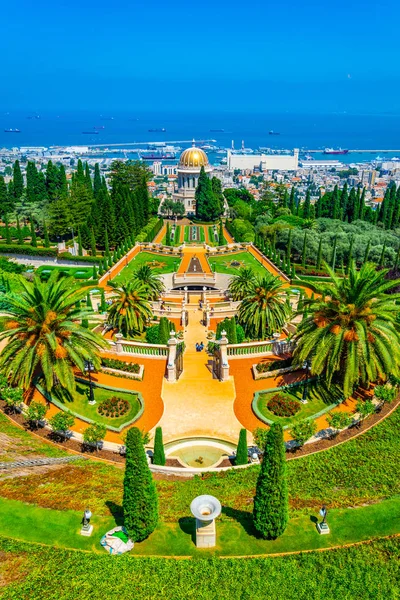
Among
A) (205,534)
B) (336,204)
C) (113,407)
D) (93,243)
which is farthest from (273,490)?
(336,204)

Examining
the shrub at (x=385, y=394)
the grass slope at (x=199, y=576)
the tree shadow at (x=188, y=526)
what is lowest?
the tree shadow at (x=188, y=526)

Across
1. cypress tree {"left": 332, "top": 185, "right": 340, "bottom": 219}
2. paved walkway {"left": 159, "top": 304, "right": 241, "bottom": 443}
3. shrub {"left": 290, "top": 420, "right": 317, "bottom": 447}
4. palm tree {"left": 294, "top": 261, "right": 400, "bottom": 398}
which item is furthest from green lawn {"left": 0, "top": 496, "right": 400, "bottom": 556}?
cypress tree {"left": 332, "top": 185, "right": 340, "bottom": 219}

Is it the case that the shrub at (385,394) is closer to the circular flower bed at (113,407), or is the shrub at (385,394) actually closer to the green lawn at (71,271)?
the circular flower bed at (113,407)

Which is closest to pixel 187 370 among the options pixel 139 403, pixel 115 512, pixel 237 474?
pixel 139 403

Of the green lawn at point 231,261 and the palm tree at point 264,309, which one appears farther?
the green lawn at point 231,261

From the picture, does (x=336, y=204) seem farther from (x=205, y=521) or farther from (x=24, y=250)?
(x=205, y=521)

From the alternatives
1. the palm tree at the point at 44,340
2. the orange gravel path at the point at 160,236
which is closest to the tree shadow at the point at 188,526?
the palm tree at the point at 44,340
